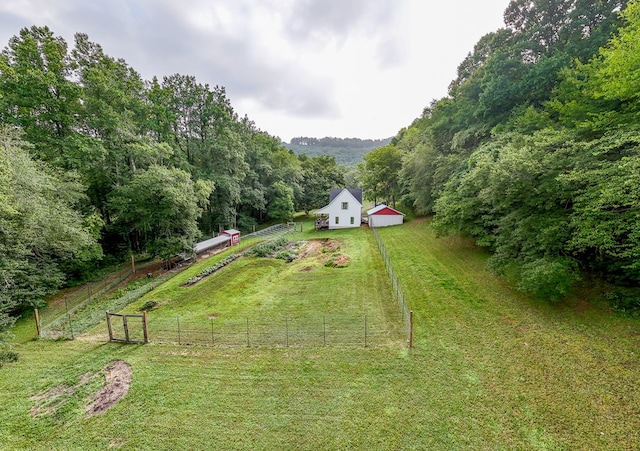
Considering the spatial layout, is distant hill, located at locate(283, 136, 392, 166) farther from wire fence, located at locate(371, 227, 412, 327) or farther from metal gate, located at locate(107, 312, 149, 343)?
metal gate, located at locate(107, 312, 149, 343)

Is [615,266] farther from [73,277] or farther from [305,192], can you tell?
[305,192]

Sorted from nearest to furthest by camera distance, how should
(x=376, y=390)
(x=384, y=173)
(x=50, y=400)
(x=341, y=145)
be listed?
(x=376, y=390) < (x=50, y=400) < (x=384, y=173) < (x=341, y=145)

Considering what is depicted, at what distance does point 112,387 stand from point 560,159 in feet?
52.9

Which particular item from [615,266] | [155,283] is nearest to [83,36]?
[155,283]

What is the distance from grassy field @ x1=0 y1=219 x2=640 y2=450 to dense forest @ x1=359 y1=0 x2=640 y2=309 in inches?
75.3

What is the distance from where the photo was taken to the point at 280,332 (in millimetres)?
9531

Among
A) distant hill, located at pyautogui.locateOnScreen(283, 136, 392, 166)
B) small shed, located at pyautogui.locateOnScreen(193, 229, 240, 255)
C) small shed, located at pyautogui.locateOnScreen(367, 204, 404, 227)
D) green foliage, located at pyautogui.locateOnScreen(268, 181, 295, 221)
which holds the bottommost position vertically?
small shed, located at pyautogui.locateOnScreen(193, 229, 240, 255)

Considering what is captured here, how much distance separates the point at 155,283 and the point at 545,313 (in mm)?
19215

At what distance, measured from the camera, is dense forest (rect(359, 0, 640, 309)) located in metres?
8.30

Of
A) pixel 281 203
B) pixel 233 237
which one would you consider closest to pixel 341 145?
pixel 281 203

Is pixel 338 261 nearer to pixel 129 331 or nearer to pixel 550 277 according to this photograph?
pixel 550 277

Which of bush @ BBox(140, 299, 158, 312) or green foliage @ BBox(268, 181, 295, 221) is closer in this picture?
bush @ BBox(140, 299, 158, 312)

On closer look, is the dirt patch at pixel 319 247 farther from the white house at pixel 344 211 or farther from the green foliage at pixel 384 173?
the green foliage at pixel 384 173

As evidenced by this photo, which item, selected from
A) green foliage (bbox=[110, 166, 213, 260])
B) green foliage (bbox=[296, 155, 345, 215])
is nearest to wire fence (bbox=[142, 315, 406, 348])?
green foliage (bbox=[110, 166, 213, 260])
